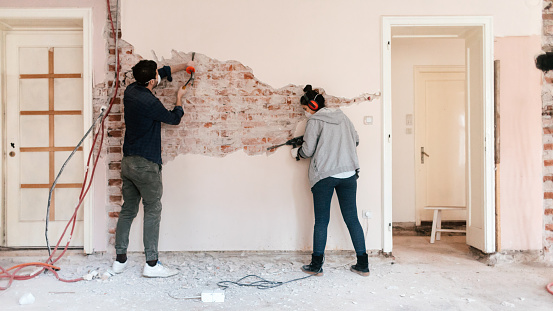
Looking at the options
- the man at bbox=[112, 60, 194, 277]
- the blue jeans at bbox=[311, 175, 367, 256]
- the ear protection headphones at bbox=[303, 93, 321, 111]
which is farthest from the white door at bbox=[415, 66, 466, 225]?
the man at bbox=[112, 60, 194, 277]

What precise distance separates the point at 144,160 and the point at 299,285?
4.80 feet

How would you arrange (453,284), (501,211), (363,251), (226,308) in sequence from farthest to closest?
1. (501,211)
2. (363,251)
3. (453,284)
4. (226,308)

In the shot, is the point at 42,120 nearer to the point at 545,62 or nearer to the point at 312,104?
the point at 312,104

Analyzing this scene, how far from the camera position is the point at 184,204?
346 cm

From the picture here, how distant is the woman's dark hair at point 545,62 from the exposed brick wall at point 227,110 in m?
1.52

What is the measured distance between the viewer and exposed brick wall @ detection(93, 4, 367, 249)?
3.46m

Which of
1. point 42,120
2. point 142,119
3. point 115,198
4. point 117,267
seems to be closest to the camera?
point 142,119

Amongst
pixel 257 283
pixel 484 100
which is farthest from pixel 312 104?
pixel 484 100

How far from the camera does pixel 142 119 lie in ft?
9.75

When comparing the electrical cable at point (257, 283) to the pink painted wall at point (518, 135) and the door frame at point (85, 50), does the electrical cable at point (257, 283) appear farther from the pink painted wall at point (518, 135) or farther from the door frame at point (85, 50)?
the pink painted wall at point (518, 135)

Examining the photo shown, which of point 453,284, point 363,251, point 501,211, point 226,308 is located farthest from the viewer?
point 501,211

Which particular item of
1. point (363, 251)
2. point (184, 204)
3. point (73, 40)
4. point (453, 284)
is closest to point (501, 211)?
point (453, 284)

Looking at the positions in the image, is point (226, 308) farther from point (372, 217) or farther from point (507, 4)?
point (507, 4)

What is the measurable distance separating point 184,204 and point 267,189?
0.73 meters
